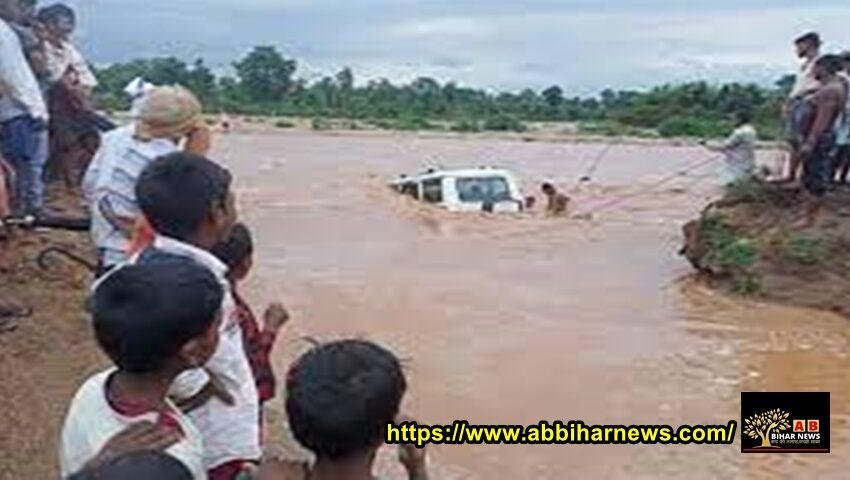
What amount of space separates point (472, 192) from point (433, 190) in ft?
2.16

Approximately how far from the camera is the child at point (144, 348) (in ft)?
9.11

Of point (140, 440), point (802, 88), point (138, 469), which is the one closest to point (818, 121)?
point (802, 88)

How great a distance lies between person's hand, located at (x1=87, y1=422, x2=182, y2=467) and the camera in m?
2.63

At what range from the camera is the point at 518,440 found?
760 centimetres

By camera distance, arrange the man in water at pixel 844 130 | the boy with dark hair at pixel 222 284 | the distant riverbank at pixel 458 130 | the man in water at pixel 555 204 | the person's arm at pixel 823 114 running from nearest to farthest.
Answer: the boy with dark hair at pixel 222 284 < the person's arm at pixel 823 114 < the man in water at pixel 844 130 < the man in water at pixel 555 204 < the distant riverbank at pixel 458 130

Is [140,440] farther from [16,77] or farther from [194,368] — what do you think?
[16,77]

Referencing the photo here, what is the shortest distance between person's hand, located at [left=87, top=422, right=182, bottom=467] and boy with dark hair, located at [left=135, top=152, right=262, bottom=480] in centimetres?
37

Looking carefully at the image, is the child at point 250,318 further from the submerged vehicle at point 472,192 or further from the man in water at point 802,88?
the submerged vehicle at point 472,192

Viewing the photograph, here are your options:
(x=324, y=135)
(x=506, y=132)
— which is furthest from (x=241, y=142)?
(x=506, y=132)

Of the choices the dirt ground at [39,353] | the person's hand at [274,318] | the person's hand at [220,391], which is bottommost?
the dirt ground at [39,353]

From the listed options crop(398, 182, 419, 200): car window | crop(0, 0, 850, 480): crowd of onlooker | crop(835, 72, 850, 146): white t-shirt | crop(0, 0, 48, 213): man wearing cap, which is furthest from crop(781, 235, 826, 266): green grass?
crop(398, 182, 419, 200): car window

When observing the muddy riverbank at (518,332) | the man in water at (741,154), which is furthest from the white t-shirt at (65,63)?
the man in water at (741,154)

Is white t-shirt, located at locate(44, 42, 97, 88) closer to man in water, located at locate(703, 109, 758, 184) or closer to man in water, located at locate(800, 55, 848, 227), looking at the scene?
man in water, located at locate(800, 55, 848, 227)

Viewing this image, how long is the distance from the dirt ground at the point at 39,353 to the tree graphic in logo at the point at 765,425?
3.71 m
